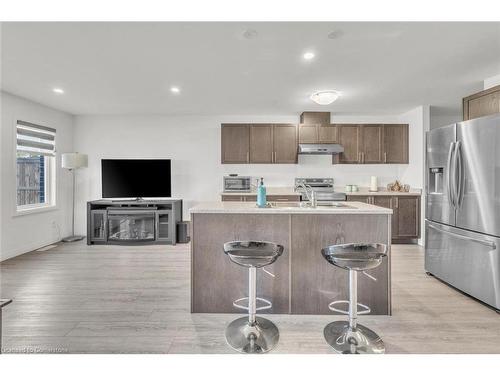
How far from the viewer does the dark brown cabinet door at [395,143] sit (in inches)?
209

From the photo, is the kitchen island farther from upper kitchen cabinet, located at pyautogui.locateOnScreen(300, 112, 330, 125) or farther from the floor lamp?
the floor lamp

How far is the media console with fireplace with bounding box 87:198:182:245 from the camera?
16.5 feet

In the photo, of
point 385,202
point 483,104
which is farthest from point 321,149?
point 483,104

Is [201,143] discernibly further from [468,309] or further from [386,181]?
[468,309]

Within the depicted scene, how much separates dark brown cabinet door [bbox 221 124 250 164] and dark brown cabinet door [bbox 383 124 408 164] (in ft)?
8.86

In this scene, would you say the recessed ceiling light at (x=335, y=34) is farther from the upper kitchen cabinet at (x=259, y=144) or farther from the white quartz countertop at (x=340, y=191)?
the white quartz countertop at (x=340, y=191)

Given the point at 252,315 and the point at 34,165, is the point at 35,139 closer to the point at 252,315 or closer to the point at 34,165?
the point at 34,165

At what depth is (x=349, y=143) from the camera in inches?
210

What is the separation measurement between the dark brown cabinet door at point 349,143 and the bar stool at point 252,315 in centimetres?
378

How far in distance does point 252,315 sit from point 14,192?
4.33 metres

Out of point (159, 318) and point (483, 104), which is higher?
point (483, 104)

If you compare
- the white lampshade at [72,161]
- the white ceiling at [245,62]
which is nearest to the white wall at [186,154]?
the white lampshade at [72,161]
